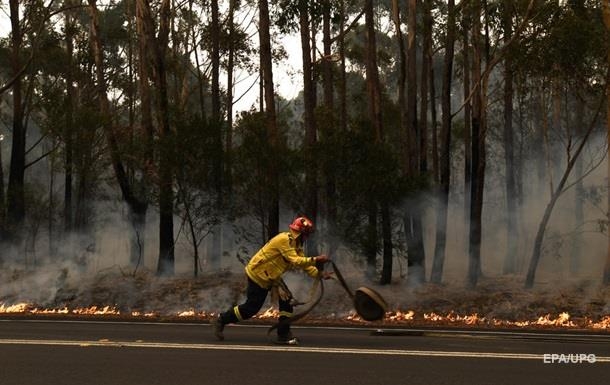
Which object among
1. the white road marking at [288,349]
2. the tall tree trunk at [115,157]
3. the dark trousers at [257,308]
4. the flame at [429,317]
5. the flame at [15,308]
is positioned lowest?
the flame at [429,317]

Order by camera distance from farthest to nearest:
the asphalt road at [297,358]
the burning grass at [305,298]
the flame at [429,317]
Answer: the burning grass at [305,298], the flame at [429,317], the asphalt road at [297,358]

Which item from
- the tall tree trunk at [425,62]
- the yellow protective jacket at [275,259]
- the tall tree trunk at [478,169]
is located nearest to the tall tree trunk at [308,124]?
the tall tree trunk at [425,62]

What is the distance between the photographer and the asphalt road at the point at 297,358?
22.5 feet

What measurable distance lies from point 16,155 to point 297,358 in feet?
67.4

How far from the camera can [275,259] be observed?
9.06m

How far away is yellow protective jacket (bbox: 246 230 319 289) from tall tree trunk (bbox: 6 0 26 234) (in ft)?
56.5

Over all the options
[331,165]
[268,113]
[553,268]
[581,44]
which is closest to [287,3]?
→ [268,113]

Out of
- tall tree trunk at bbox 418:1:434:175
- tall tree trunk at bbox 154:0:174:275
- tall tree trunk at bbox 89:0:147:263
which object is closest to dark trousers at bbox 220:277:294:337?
tall tree trunk at bbox 154:0:174:275

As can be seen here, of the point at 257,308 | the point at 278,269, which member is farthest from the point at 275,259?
the point at 257,308

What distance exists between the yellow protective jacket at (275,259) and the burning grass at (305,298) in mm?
4715

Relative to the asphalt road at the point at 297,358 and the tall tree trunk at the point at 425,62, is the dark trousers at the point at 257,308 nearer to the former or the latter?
the asphalt road at the point at 297,358

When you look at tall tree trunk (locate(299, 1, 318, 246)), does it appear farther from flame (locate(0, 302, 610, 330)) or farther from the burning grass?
flame (locate(0, 302, 610, 330))

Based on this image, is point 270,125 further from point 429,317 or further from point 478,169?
point 429,317

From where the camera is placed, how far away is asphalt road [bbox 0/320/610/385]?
685 cm
